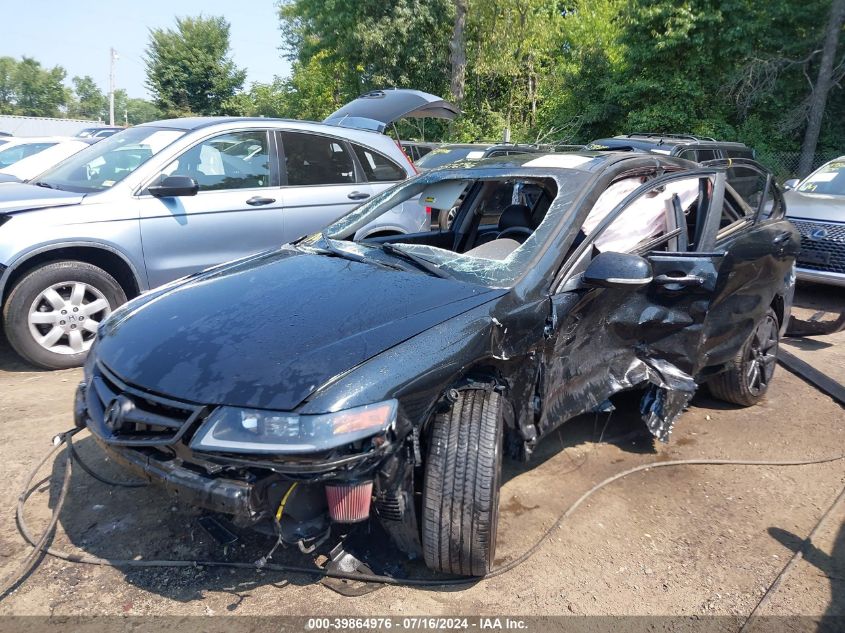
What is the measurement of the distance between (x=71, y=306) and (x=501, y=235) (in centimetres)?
309

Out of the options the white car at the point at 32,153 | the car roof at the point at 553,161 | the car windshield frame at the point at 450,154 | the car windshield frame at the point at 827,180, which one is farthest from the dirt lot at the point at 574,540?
the car windshield frame at the point at 450,154

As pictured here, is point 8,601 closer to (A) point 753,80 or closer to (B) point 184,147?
(B) point 184,147

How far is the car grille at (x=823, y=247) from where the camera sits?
706 centimetres

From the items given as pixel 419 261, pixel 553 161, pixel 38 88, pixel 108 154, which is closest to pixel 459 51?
pixel 108 154

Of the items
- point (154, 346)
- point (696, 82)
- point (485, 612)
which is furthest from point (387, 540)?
point (696, 82)

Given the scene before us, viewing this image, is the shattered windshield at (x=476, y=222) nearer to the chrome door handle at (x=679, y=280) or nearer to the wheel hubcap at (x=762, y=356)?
the chrome door handle at (x=679, y=280)

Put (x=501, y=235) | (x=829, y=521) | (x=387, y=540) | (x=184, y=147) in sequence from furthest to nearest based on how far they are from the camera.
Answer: (x=184, y=147) < (x=501, y=235) < (x=829, y=521) < (x=387, y=540)

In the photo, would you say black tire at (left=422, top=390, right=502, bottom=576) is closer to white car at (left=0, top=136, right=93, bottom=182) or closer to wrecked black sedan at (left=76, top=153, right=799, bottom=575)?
wrecked black sedan at (left=76, top=153, right=799, bottom=575)

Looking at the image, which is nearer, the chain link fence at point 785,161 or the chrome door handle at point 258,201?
the chrome door handle at point 258,201

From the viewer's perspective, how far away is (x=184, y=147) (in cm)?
516

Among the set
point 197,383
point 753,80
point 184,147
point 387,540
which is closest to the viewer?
point 197,383

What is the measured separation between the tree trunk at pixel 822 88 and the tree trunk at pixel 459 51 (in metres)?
10.3

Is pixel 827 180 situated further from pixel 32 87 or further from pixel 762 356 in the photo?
pixel 32 87

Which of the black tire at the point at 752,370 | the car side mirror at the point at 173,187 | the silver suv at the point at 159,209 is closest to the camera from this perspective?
the black tire at the point at 752,370
